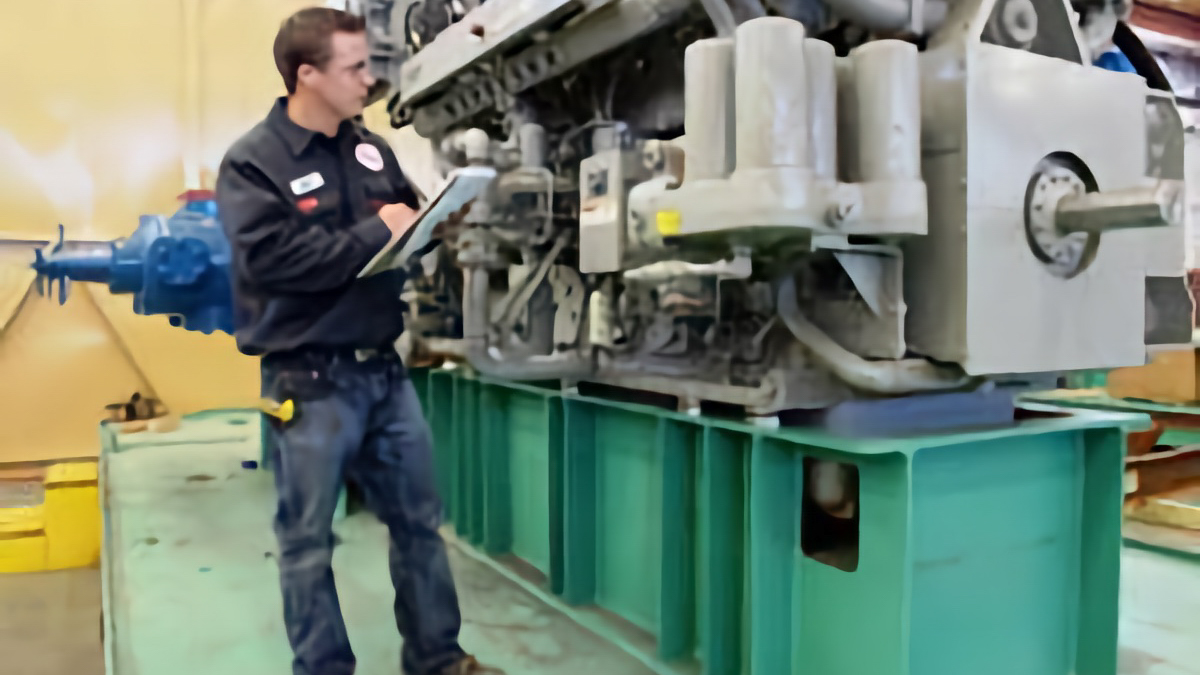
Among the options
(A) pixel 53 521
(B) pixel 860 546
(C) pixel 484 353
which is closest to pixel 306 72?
(C) pixel 484 353

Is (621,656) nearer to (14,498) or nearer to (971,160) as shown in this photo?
(971,160)

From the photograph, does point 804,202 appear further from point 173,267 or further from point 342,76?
point 173,267

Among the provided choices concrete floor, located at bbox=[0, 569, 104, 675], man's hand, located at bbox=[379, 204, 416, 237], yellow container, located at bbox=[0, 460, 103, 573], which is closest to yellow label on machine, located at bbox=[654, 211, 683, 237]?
man's hand, located at bbox=[379, 204, 416, 237]

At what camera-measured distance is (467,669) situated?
1383 millimetres

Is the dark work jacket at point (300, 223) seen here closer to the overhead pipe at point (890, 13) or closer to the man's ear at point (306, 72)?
the man's ear at point (306, 72)

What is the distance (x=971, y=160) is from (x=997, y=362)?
33cm

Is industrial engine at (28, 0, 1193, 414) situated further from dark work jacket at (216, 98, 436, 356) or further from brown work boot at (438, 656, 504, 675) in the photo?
brown work boot at (438, 656, 504, 675)

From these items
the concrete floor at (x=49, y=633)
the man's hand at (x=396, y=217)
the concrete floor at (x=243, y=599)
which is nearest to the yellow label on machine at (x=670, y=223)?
the man's hand at (x=396, y=217)

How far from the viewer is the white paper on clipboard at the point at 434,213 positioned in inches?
40.8

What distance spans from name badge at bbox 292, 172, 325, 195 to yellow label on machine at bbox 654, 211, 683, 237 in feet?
1.67

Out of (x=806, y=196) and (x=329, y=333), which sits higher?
(x=806, y=196)

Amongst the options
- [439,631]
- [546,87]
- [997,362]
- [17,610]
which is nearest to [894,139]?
[997,362]

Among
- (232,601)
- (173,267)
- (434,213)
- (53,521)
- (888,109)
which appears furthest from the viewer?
(53,521)

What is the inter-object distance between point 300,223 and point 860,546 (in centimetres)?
96
